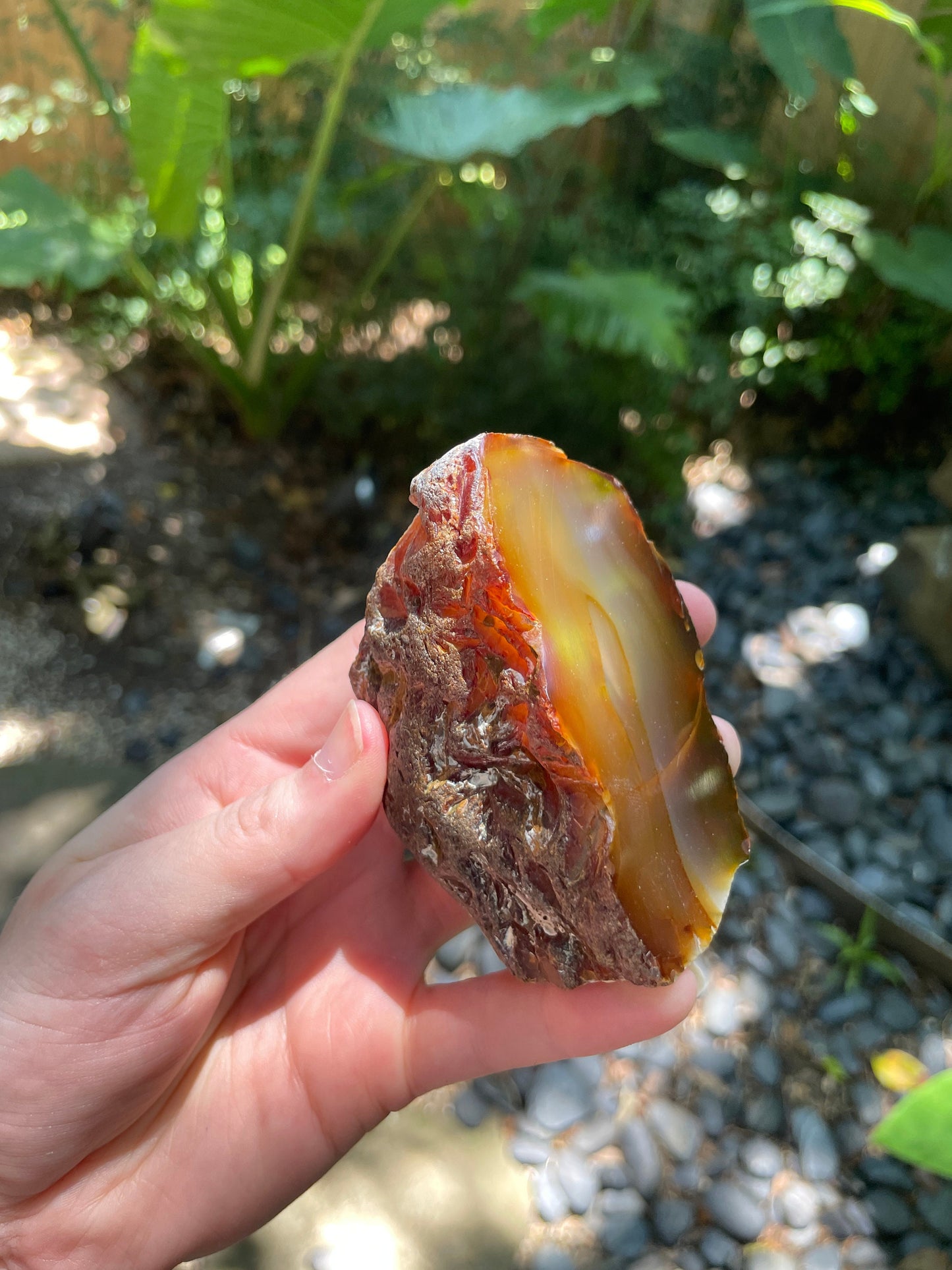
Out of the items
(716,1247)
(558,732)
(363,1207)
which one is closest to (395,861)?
(558,732)

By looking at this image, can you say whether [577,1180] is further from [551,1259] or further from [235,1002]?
[235,1002]

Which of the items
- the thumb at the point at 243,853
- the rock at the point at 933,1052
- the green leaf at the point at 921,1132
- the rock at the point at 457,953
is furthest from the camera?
the rock at the point at 457,953

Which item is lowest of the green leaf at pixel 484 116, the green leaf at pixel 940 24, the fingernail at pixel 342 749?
the fingernail at pixel 342 749

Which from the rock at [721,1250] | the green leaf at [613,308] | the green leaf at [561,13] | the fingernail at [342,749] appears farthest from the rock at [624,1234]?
the green leaf at [561,13]

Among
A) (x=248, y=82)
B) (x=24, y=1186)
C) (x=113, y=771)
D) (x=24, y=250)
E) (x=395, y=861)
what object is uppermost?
(x=248, y=82)

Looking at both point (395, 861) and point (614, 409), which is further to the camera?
point (614, 409)

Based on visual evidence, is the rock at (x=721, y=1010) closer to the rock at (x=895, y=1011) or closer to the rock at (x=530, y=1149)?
the rock at (x=895, y=1011)

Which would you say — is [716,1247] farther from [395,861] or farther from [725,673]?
[725,673]
